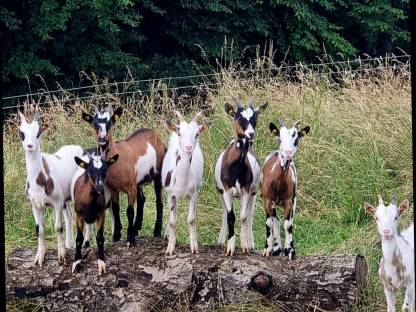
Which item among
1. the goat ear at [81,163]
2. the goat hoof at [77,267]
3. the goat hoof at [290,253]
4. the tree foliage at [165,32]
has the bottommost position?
the goat hoof at [77,267]

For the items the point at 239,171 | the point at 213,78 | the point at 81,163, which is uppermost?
the point at 213,78

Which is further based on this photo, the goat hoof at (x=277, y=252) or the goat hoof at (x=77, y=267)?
the goat hoof at (x=277, y=252)

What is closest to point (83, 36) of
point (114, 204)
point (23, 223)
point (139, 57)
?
point (139, 57)

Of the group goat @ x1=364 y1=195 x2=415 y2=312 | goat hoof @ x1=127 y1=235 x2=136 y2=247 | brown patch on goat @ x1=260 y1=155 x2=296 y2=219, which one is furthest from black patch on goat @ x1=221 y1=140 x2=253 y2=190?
goat @ x1=364 y1=195 x2=415 y2=312

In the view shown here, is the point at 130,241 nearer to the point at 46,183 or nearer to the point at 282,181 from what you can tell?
the point at 46,183

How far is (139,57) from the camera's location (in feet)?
51.1

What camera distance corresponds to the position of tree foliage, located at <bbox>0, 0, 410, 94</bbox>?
13.9 m

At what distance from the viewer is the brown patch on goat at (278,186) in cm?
595

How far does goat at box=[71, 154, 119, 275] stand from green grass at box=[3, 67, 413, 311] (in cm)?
160

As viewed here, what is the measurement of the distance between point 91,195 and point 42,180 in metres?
0.38

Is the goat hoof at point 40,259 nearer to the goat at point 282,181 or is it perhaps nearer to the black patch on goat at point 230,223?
the black patch on goat at point 230,223

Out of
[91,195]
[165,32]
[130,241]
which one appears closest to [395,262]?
[130,241]

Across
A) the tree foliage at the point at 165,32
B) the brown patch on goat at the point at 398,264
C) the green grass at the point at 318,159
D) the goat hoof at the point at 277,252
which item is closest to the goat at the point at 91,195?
the goat hoof at the point at 277,252

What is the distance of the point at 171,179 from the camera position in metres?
5.98
